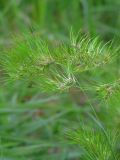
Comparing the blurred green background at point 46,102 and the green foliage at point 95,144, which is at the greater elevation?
the blurred green background at point 46,102

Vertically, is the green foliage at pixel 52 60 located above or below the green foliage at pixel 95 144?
above

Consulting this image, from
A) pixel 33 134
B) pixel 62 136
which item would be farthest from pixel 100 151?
pixel 33 134

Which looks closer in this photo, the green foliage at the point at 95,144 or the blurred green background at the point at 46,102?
the green foliage at the point at 95,144

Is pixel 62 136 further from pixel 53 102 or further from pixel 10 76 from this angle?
pixel 10 76

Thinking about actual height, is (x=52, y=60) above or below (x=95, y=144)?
above

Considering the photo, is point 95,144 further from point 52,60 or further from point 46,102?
point 46,102

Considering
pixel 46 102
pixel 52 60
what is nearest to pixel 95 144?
pixel 52 60

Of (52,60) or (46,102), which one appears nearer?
(52,60)

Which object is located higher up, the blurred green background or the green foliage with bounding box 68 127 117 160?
the blurred green background
